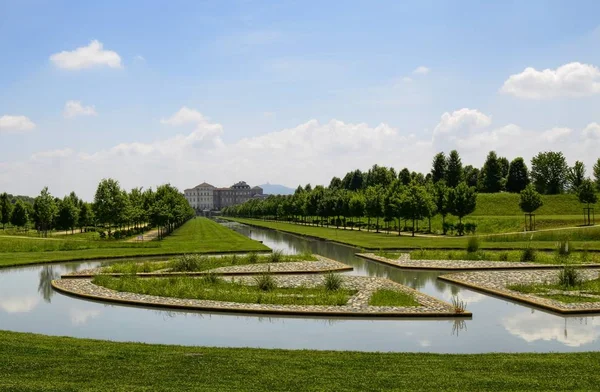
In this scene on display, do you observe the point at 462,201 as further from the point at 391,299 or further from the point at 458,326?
the point at 458,326

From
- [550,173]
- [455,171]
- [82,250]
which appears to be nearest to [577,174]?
[550,173]

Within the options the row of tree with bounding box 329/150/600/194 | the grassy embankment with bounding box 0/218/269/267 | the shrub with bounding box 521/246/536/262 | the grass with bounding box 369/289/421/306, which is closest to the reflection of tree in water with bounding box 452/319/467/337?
the grass with bounding box 369/289/421/306

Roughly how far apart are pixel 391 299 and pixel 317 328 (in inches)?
188

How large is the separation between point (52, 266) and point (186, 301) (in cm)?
1724

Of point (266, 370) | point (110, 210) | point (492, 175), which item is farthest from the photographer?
point (492, 175)

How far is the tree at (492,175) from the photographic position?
108250mm

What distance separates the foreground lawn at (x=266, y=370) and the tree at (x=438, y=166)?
10400cm

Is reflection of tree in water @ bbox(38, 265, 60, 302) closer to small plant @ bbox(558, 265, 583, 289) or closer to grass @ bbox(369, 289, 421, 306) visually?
grass @ bbox(369, 289, 421, 306)

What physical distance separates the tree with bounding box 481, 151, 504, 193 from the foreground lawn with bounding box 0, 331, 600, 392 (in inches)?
4013

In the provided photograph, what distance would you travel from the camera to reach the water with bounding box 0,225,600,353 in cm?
1426

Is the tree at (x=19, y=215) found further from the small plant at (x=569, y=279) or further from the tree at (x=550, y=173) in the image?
the tree at (x=550, y=173)

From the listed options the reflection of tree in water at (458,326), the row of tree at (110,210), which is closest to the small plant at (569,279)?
the reflection of tree in water at (458,326)

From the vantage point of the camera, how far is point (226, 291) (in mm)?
21484

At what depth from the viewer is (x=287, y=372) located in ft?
35.3
